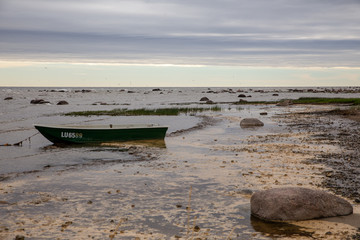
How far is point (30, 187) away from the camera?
1197 centimetres

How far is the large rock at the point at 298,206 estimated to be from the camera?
27.9ft

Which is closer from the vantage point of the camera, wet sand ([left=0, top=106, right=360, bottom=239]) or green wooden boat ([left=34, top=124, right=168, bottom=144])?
wet sand ([left=0, top=106, right=360, bottom=239])

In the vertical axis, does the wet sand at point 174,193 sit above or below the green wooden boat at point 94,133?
below

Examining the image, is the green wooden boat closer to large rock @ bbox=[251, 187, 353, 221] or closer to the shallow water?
the shallow water

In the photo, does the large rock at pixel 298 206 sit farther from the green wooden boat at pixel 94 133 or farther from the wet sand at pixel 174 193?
the green wooden boat at pixel 94 133

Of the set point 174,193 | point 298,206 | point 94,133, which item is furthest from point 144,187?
point 94,133

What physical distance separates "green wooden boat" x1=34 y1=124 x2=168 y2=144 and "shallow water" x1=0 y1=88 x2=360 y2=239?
0.87 meters

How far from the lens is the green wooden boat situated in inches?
851

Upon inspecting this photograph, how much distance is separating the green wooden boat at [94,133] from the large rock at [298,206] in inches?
544

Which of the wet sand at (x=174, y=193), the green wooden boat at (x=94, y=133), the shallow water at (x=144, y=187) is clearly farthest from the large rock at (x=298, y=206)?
the green wooden boat at (x=94, y=133)

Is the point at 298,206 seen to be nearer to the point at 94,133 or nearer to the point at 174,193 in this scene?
the point at 174,193

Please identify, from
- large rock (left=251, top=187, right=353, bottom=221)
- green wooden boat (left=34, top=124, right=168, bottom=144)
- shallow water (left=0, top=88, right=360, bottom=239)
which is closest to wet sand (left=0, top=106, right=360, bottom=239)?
shallow water (left=0, top=88, right=360, bottom=239)

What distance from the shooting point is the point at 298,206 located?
8.55 metres

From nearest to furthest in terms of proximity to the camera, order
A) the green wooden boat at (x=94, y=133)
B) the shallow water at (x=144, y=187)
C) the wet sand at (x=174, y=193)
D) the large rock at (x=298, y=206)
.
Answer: the wet sand at (x=174, y=193)
the shallow water at (x=144, y=187)
the large rock at (x=298, y=206)
the green wooden boat at (x=94, y=133)
